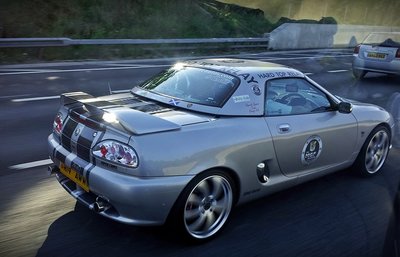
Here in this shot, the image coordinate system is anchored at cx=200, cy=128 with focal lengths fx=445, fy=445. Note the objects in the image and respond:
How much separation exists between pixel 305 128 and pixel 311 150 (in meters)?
0.24

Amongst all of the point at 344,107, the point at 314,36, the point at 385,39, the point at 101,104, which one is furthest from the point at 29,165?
the point at 314,36

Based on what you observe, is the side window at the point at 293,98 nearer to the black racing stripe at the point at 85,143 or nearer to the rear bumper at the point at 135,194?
the rear bumper at the point at 135,194

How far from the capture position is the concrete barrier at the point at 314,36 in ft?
69.5

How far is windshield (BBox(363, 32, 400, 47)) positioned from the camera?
12.1 m

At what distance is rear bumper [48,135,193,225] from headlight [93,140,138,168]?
0.09 meters

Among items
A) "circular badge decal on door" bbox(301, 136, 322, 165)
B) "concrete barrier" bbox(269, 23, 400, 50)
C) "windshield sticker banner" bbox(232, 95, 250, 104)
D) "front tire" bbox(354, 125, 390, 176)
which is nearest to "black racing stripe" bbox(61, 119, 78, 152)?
"windshield sticker banner" bbox(232, 95, 250, 104)

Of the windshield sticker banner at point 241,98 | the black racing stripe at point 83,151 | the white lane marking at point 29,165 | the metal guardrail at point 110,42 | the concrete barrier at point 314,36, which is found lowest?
the concrete barrier at point 314,36

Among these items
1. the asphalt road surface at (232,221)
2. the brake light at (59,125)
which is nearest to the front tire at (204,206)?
the asphalt road surface at (232,221)

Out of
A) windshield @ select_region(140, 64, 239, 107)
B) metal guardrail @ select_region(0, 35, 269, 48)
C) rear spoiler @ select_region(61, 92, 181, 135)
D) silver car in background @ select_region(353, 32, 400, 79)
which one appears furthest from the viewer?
metal guardrail @ select_region(0, 35, 269, 48)

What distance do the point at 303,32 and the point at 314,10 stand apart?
457 inches

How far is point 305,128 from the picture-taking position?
4113mm

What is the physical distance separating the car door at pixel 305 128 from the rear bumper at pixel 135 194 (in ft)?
3.71

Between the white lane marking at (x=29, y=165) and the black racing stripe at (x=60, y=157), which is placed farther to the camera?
the white lane marking at (x=29, y=165)

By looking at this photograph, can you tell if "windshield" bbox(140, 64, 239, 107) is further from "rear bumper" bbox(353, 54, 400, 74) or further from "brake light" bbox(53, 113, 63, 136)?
"rear bumper" bbox(353, 54, 400, 74)
